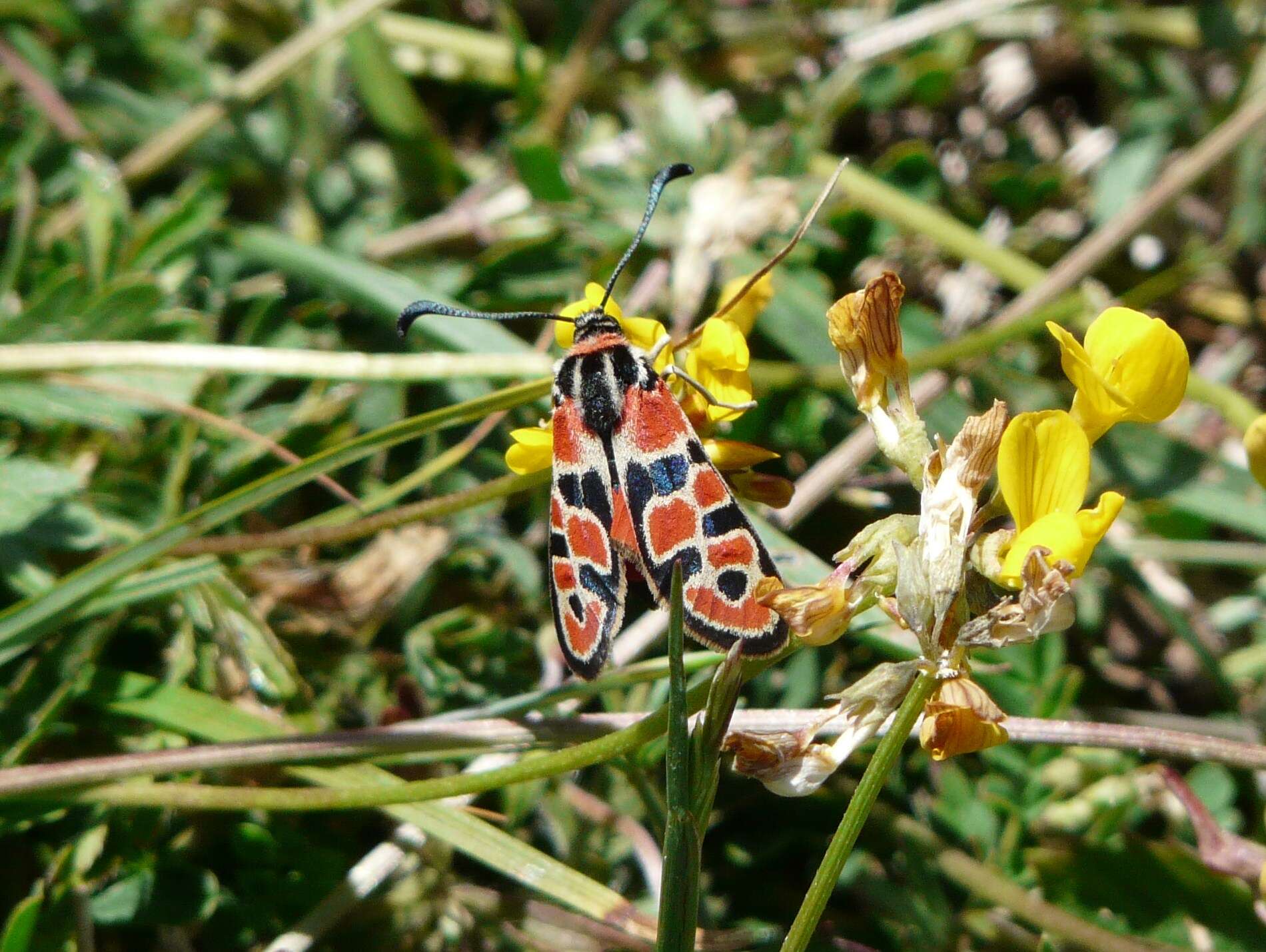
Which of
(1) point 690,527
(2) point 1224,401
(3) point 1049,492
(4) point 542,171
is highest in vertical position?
(4) point 542,171

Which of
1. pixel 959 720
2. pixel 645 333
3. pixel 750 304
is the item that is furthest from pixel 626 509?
pixel 959 720

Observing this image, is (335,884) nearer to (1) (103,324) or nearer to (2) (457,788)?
(2) (457,788)

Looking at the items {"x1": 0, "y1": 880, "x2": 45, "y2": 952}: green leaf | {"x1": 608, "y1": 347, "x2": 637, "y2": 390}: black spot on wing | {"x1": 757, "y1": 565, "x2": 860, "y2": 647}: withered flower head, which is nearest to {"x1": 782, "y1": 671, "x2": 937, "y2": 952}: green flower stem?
{"x1": 757, "y1": 565, "x2": 860, "y2": 647}: withered flower head

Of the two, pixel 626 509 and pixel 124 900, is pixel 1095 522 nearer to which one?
pixel 626 509

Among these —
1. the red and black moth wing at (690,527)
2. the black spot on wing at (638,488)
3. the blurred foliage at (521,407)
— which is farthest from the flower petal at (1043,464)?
the blurred foliage at (521,407)

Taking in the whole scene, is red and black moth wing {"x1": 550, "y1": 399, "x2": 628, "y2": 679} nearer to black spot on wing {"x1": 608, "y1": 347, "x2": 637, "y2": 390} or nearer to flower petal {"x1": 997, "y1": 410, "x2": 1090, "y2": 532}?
black spot on wing {"x1": 608, "y1": 347, "x2": 637, "y2": 390}

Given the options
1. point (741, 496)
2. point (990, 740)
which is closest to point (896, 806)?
point (741, 496)
